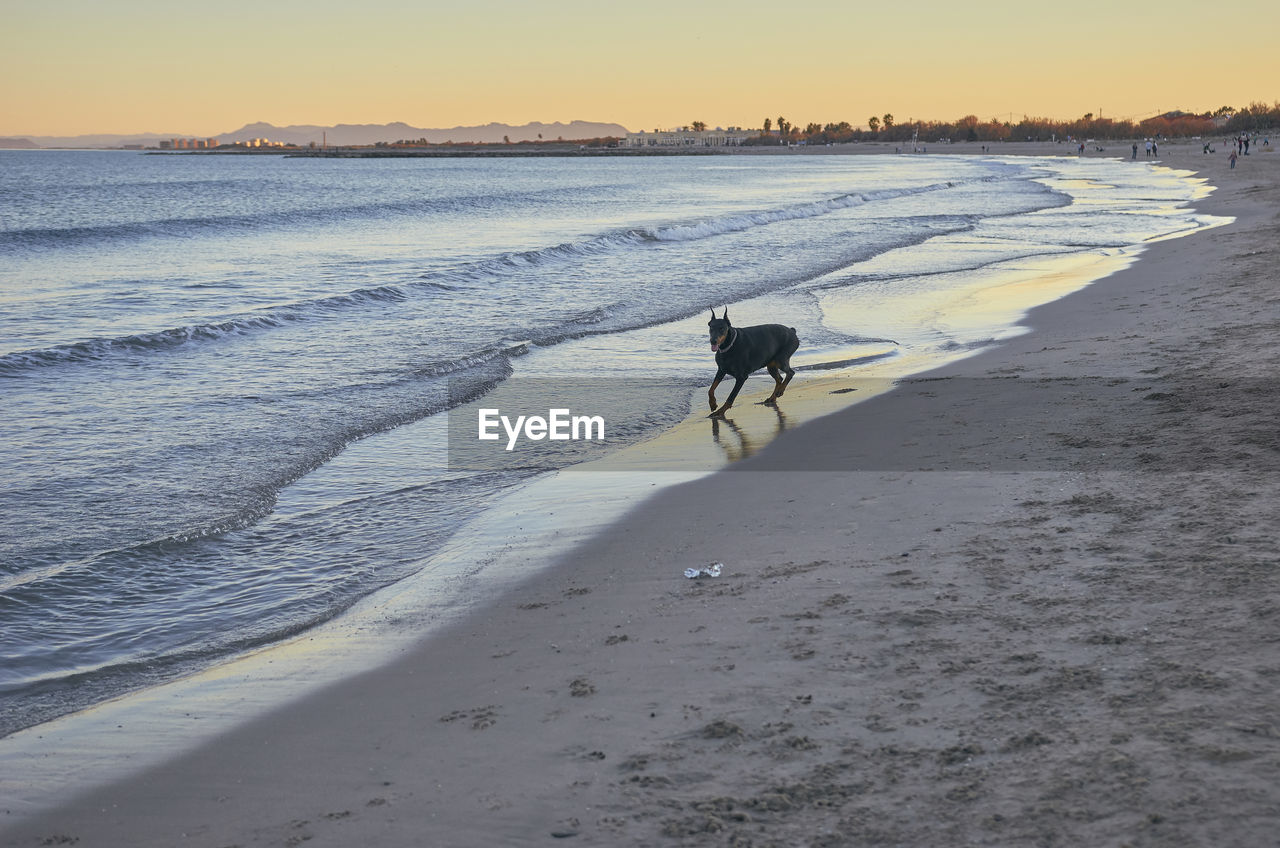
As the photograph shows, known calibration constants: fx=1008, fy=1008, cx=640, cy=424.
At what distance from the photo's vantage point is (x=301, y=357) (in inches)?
574

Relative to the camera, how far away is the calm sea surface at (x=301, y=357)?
21.2 ft

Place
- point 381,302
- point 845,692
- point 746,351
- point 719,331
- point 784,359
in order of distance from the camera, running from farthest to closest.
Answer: point 381,302, point 784,359, point 746,351, point 719,331, point 845,692

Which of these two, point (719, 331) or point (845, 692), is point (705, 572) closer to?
point (845, 692)

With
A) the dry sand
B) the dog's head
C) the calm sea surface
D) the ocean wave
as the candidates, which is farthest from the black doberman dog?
the ocean wave

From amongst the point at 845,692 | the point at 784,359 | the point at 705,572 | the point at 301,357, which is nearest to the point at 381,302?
the point at 301,357

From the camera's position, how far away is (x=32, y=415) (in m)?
11.2

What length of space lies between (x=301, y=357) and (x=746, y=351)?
714 centimetres

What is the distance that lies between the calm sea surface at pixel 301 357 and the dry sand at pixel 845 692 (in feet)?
5.44

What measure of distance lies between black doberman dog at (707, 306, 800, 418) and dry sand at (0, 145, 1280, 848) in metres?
3.27

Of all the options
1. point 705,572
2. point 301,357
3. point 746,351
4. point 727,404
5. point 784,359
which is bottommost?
point 705,572

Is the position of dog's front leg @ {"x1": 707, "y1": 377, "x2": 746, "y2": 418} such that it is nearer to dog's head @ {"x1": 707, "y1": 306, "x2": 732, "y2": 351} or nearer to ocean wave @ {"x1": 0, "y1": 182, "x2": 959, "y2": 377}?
dog's head @ {"x1": 707, "y1": 306, "x2": 732, "y2": 351}

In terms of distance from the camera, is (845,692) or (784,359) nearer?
(845,692)

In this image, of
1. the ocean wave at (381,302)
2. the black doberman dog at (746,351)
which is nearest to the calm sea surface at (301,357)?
the ocean wave at (381,302)

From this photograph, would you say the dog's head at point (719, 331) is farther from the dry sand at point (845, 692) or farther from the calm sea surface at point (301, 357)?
the dry sand at point (845, 692)
